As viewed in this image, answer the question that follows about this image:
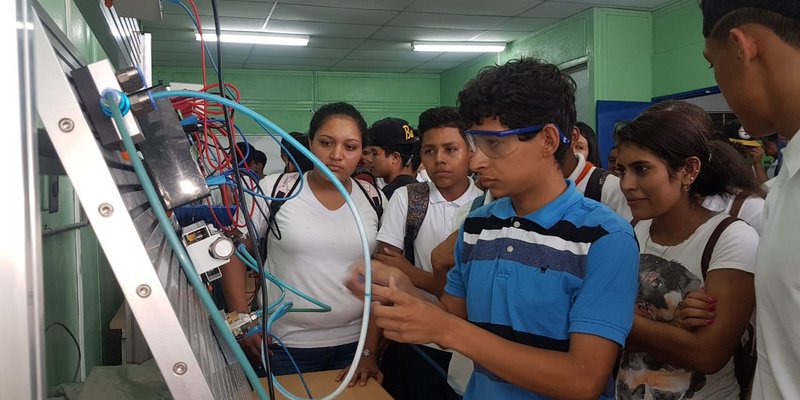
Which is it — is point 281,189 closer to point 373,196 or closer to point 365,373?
point 373,196

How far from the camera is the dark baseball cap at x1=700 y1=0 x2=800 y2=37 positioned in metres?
0.73

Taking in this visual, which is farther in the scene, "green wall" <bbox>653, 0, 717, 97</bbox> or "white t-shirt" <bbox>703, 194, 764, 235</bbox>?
"green wall" <bbox>653, 0, 717, 97</bbox>

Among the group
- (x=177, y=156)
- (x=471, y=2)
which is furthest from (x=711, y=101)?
(x=177, y=156)

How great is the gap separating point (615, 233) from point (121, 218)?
80 centimetres

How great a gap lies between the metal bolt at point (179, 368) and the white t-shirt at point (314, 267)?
1287mm

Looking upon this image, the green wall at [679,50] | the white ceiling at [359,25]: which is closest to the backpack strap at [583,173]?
the green wall at [679,50]

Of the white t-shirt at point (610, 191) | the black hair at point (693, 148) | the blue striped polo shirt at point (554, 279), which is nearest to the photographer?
the blue striped polo shirt at point (554, 279)

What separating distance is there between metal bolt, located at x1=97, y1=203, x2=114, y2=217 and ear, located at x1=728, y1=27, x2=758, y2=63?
2.71 feet

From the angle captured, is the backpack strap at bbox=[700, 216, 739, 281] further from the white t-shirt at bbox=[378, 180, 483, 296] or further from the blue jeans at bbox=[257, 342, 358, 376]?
the blue jeans at bbox=[257, 342, 358, 376]

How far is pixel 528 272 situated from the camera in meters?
1.03

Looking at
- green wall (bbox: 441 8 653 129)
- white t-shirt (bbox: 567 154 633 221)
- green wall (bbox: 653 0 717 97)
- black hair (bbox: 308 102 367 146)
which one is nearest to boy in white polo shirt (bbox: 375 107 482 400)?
black hair (bbox: 308 102 367 146)

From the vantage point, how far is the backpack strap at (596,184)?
83.0 inches

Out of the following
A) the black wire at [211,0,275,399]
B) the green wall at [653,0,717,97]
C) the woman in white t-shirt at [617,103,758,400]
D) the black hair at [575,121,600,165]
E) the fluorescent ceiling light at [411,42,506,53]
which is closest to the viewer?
the black wire at [211,0,275,399]

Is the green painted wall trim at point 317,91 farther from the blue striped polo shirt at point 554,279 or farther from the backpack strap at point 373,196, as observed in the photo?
the blue striped polo shirt at point 554,279
